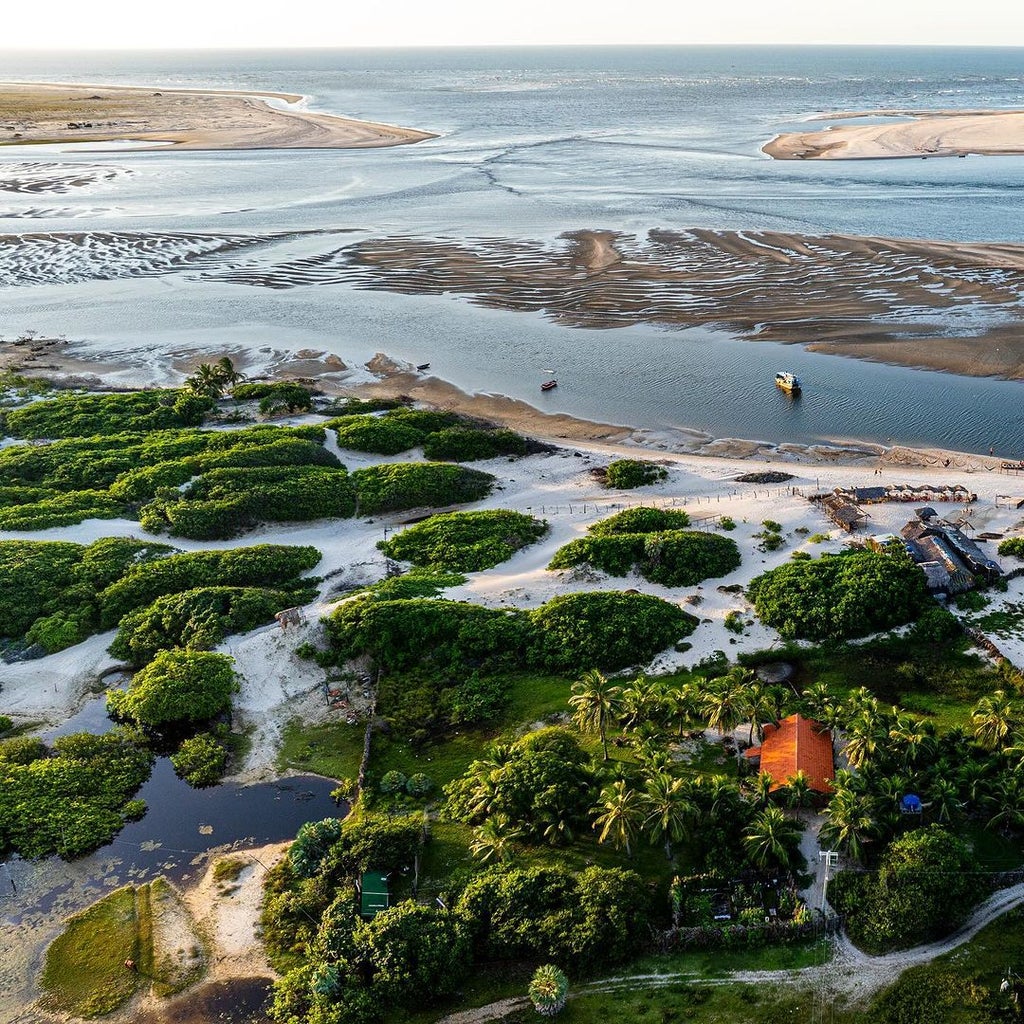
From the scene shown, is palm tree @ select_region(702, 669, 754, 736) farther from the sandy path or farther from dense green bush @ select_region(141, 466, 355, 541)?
dense green bush @ select_region(141, 466, 355, 541)

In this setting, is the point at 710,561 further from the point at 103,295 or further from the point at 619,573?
the point at 103,295

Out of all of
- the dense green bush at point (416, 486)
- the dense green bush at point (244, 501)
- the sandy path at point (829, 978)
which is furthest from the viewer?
the dense green bush at point (416, 486)

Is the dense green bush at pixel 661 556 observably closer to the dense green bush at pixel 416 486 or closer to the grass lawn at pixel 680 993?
the dense green bush at pixel 416 486

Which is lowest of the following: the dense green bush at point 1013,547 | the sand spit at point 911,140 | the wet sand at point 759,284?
the dense green bush at point 1013,547

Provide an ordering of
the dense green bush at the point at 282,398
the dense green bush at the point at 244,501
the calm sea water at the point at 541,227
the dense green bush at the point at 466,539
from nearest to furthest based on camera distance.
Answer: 1. the dense green bush at the point at 466,539
2. the dense green bush at the point at 244,501
3. the dense green bush at the point at 282,398
4. the calm sea water at the point at 541,227

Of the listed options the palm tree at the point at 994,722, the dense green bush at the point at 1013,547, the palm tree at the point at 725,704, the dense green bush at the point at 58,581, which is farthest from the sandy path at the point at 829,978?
the dense green bush at the point at 58,581

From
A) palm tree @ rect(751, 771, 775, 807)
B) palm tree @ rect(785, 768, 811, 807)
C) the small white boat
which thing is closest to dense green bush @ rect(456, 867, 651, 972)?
palm tree @ rect(751, 771, 775, 807)
